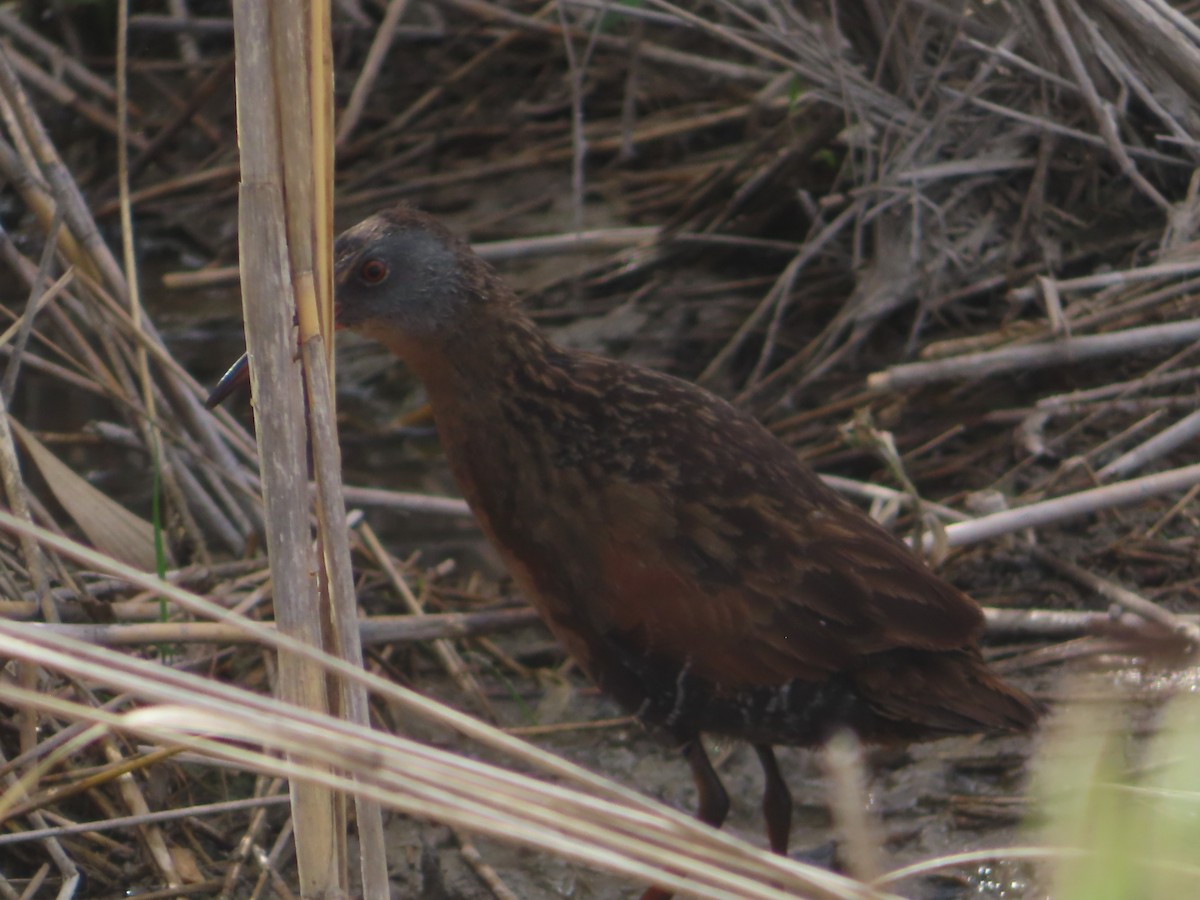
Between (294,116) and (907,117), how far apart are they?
2460 mm

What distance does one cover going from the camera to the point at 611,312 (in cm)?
455

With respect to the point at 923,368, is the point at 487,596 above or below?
below

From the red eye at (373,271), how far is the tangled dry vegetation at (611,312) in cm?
53

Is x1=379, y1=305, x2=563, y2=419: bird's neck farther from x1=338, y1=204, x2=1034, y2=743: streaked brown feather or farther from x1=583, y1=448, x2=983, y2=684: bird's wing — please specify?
x1=583, y1=448, x2=983, y2=684: bird's wing

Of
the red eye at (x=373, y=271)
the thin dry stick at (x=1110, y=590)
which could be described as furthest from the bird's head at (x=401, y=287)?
the thin dry stick at (x=1110, y=590)

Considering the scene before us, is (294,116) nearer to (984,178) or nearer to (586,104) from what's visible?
(984,178)

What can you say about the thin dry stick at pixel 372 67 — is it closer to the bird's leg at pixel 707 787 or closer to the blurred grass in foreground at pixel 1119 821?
the bird's leg at pixel 707 787

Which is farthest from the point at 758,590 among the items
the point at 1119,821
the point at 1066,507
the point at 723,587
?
the point at 1119,821

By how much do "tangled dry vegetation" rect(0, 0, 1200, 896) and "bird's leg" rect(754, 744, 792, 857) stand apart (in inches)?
18.0

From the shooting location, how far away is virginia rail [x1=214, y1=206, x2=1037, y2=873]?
2471 mm

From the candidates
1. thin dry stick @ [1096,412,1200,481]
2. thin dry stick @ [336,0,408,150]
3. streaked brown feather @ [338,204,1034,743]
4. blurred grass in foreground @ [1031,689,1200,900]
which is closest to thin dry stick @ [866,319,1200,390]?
thin dry stick @ [1096,412,1200,481]

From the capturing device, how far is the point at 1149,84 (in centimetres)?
354

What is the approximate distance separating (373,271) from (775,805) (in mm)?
1249

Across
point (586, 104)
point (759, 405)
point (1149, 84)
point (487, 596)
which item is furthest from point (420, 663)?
point (586, 104)
